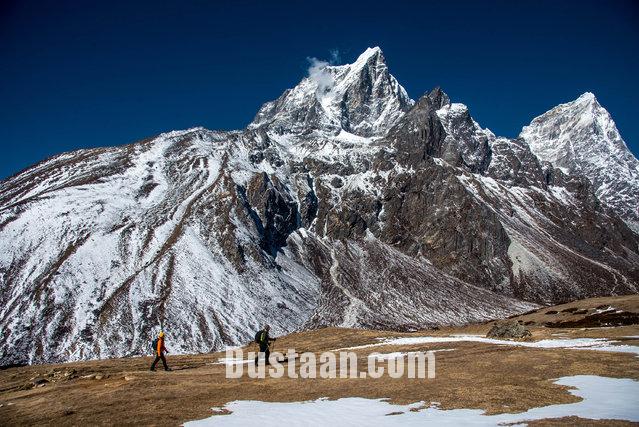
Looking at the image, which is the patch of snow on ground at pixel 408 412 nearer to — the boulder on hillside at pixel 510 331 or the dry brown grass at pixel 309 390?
the dry brown grass at pixel 309 390

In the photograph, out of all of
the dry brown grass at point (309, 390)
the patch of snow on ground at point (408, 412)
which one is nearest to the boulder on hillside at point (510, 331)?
the dry brown grass at point (309, 390)

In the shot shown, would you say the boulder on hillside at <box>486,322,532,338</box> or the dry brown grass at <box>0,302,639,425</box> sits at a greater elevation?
the boulder on hillside at <box>486,322,532,338</box>

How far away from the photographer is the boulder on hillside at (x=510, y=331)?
159ft

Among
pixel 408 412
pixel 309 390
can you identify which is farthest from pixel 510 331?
pixel 408 412

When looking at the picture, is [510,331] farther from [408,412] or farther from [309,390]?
[408,412]

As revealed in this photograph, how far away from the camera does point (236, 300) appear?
135m

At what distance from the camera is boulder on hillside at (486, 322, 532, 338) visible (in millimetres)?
48438

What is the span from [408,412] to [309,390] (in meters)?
7.55

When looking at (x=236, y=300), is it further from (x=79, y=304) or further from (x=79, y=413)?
(x=79, y=413)

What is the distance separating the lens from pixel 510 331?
162 feet

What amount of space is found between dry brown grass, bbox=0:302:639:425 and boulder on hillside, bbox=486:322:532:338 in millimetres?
13361

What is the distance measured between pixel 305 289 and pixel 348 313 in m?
17.0

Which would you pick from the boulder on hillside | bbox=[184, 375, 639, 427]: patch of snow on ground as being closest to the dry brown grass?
bbox=[184, 375, 639, 427]: patch of snow on ground

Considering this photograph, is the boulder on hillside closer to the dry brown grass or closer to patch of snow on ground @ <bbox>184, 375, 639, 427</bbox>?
the dry brown grass
